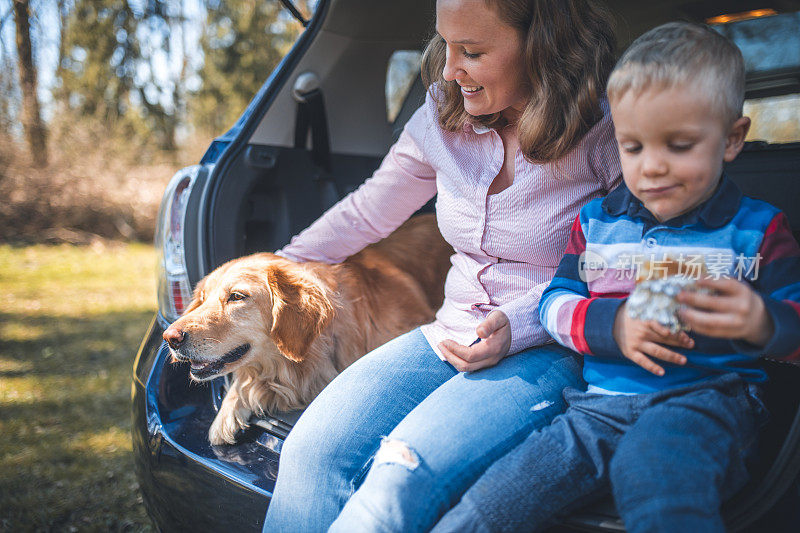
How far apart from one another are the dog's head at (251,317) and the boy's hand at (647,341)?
0.95 meters

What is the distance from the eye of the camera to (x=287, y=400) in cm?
184

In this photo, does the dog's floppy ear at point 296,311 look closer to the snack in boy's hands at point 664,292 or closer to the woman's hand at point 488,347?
the woman's hand at point 488,347

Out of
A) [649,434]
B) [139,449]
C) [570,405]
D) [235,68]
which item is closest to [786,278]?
[649,434]

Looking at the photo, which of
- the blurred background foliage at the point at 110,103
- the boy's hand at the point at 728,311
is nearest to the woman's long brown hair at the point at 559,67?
the boy's hand at the point at 728,311

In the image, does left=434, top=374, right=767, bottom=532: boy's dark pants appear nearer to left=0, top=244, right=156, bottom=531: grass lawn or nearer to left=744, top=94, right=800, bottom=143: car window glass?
left=744, top=94, right=800, bottom=143: car window glass

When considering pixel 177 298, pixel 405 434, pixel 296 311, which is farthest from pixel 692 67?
pixel 177 298

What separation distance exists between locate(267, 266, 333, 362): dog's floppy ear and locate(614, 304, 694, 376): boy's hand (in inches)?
37.4

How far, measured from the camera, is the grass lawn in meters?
2.27

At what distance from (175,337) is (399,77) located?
168cm

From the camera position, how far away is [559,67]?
1507mm

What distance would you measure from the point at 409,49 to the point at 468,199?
1.36 meters

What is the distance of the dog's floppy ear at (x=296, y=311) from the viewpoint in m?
1.81

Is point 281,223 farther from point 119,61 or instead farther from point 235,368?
point 119,61

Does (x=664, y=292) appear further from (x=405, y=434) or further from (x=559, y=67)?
(x=559, y=67)
